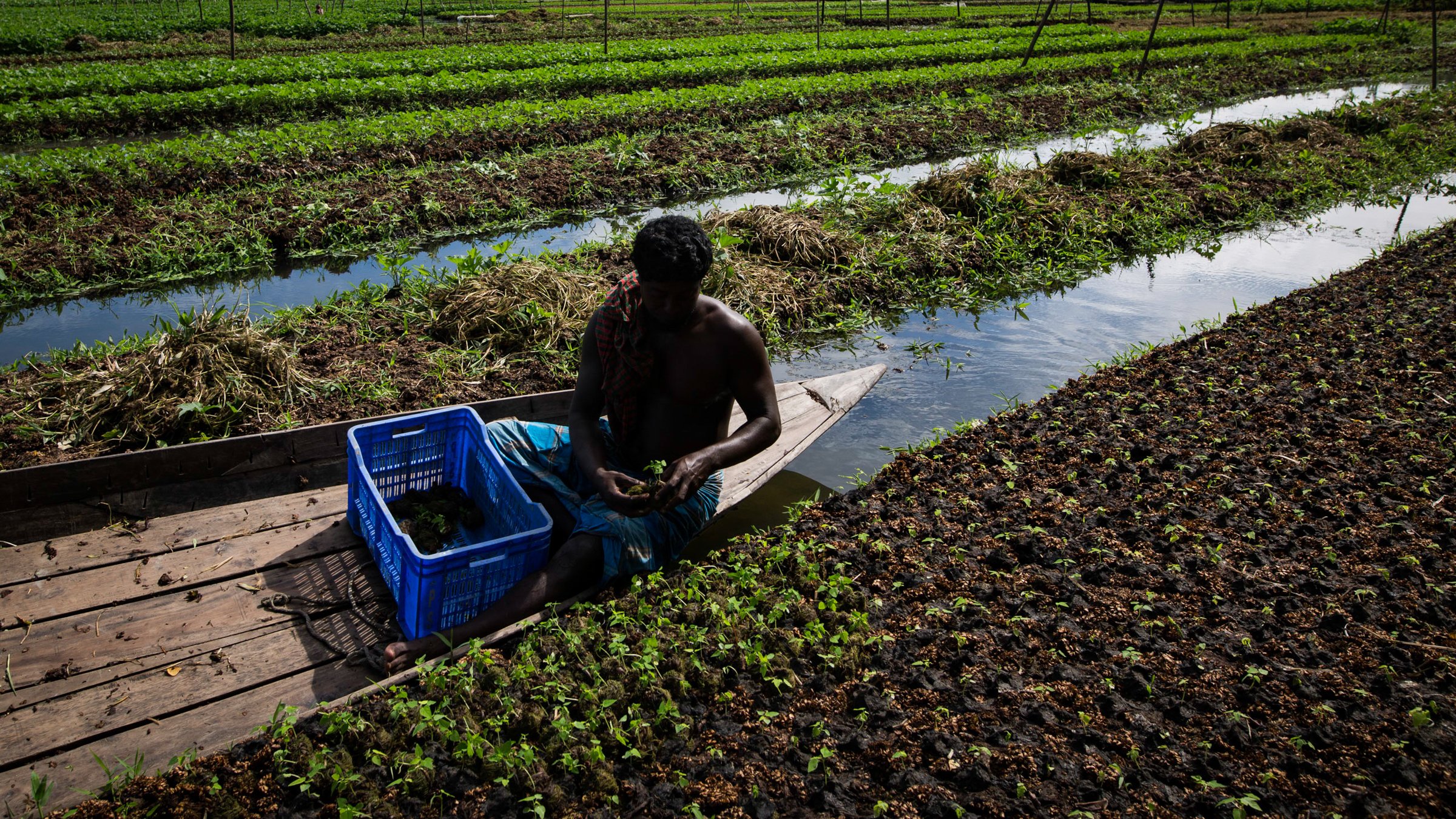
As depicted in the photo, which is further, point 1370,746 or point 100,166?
point 100,166

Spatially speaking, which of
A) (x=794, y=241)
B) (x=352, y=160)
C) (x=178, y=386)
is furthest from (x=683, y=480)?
(x=352, y=160)

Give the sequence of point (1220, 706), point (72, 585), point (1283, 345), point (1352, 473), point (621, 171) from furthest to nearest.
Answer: point (621, 171) < point (1283, 345) < point (1352, 473) < point (72, 585) < point (1220, 706)

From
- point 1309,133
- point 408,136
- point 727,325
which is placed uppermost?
point 1309,133

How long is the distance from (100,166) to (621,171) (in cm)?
488

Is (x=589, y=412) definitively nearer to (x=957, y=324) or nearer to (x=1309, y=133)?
(x=957, y=324)

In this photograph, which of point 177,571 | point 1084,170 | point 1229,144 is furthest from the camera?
point 1229,144

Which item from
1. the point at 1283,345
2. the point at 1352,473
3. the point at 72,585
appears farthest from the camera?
the point at 1283,345

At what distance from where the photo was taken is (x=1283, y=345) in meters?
5.62

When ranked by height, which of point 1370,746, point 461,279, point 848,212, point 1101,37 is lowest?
point 1370,746

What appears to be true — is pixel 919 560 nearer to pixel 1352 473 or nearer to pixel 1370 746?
pixel 1370 746

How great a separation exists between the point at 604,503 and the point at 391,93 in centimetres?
1199

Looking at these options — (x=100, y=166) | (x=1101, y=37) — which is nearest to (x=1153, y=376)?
(x=100, y=166)

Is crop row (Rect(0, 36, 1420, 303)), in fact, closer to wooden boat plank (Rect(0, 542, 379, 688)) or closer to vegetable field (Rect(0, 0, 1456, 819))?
vegetable field (Rect(0, 0, 1456, 819))

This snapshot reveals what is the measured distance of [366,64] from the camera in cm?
1526
